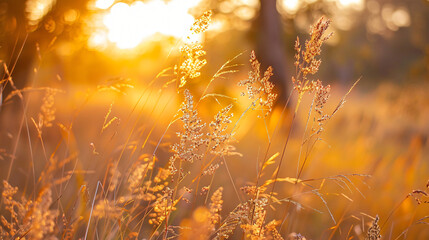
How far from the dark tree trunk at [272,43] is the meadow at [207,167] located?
645 millimetres

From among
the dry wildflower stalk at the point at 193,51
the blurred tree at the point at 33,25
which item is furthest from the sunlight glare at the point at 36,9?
the dry wildflower stalk at the point at 193,51

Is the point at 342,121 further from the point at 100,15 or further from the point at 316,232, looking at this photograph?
the point at 100,15

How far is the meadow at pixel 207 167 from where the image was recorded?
5.30 feet

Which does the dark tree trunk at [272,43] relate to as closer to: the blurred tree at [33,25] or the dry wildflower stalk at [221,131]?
the blurred tree at [33,25]

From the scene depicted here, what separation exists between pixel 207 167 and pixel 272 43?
193 inches

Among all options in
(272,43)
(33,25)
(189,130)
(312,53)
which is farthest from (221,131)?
(272,43)

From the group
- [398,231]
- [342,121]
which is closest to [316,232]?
[398,231]

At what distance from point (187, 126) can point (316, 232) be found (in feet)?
5.89

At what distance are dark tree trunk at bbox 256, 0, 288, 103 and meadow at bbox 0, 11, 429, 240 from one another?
0.65m

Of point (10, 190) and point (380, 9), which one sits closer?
point (10, 190)

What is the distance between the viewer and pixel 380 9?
28.3 meters

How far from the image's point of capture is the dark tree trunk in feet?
24.4

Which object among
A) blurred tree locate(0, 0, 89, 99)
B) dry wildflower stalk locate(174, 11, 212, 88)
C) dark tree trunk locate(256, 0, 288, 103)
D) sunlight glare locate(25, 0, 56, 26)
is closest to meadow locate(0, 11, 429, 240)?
dry wildflower stalk locate(174, 11, 212, 88)

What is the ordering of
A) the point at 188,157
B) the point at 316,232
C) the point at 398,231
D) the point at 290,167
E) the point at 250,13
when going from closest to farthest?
1. the point at 188,157
2. the point at 398,231
3. the point at 316,232
4. the point at 290,167
5. the point at 250,13
